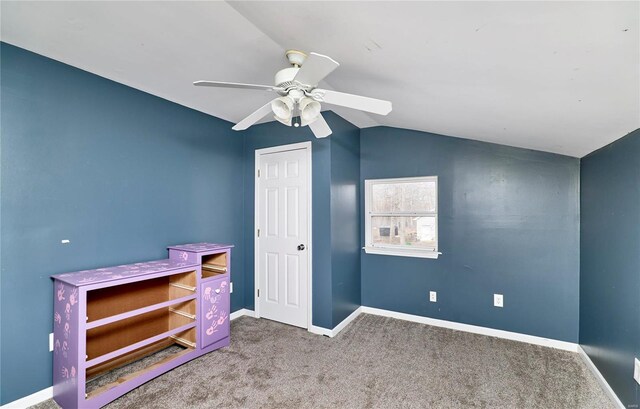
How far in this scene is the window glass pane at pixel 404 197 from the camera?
3332mm

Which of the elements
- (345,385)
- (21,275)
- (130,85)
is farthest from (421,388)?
(130,85)

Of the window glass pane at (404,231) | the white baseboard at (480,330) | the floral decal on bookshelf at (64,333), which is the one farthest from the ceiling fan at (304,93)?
the white baseboard at (480,330)

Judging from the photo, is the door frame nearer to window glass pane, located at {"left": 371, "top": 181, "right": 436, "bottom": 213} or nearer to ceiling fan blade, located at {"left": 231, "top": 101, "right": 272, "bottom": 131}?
window glass pane, located at {"left": 371, "top": 181, "right": 436, "bottom": 213}

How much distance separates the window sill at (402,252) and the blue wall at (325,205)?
232 mm

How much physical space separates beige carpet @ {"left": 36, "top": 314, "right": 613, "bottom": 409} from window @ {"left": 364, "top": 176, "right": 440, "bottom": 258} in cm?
→ 100

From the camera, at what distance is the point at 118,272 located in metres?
2.10

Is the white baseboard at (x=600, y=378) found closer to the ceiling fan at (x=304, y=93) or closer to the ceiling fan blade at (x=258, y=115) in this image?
the ceiling fan at (x=304, y=93)

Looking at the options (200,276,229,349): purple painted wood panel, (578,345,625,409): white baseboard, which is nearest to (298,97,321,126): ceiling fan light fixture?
(200,276,229,349): purple painted wood panel

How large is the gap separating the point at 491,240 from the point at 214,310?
9.54 feet

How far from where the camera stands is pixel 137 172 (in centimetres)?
250

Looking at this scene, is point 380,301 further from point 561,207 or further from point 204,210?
point 204,210

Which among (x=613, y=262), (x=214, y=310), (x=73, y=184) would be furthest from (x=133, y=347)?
(x=613, y=262)

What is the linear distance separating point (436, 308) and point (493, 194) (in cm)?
143

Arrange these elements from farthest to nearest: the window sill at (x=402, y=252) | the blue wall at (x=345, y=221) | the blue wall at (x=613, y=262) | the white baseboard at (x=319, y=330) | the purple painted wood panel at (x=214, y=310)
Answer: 1. the window sill at (x=402, y=252)
2. the blue wall at (x=345, y=221)
3. the white baseboard at (x=319, y=330)
4. the purple painted wood panel at (x=214, y=310)
5. the blue wall at (x=613, y=262)
